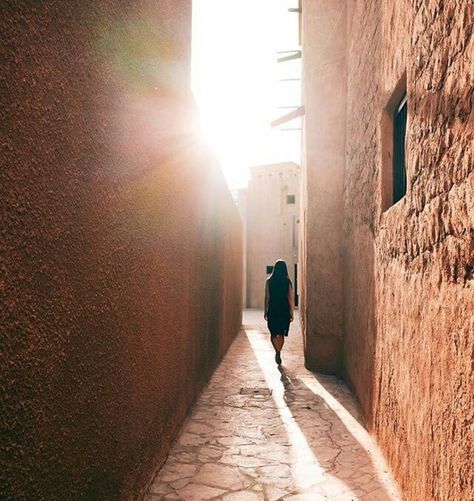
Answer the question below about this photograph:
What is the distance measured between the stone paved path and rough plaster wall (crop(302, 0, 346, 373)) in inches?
40.2

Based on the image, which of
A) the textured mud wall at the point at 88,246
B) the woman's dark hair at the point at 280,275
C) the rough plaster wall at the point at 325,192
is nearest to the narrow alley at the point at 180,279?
the textured mud wall at the point at 88,246

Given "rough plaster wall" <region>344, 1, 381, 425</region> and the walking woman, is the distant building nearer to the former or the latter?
the walking woman

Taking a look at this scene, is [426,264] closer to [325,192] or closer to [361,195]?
[361,195]

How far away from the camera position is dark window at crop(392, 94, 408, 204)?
3.80 m

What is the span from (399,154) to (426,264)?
1735mm

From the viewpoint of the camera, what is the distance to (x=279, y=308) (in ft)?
25.0

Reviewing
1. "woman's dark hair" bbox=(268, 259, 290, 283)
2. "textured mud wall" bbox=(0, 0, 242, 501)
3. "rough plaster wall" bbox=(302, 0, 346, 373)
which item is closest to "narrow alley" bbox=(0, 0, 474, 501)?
"textured mud wall" bbox=(0, 0, 242, 501)

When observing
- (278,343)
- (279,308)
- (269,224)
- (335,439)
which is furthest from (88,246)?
(269,224)

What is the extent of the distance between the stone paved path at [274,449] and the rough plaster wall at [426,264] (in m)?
0.33

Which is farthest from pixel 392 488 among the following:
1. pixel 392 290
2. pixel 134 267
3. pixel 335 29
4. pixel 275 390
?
pixel 335 29

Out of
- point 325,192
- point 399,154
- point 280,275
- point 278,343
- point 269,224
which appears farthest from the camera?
point 269,224

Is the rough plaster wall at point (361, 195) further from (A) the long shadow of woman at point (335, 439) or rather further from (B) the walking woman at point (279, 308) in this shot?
(B) the walking woman at point (279, 308)

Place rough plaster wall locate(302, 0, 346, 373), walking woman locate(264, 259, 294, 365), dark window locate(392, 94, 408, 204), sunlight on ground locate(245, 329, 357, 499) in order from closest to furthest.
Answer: sunlight on ground locate(245, 329, 357, 499)
dark window locate(392, 94, 408, 204)
rough plaster wall locate(302, 0, 346, 373)
walking woman locate(264, 259, 294, 365)

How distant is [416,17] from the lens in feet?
9.22
